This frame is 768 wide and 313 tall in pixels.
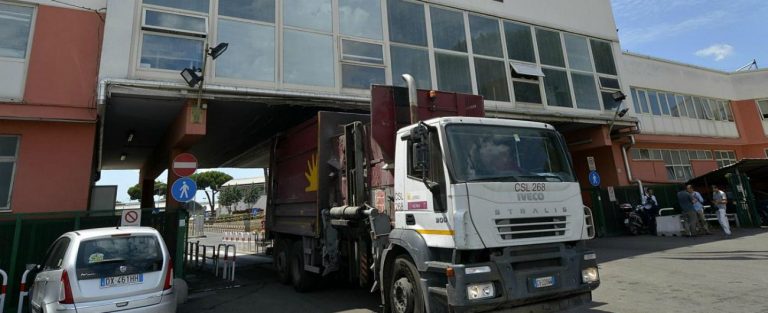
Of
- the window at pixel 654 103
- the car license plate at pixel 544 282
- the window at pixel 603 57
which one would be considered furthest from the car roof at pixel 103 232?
the window at pixel 654 103

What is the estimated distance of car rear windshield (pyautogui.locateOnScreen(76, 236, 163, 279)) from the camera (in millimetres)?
5324

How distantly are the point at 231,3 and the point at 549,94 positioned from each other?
1025cm

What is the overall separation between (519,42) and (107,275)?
1314 cm

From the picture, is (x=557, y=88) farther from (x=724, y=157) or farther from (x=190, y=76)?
(x=724, y=157)

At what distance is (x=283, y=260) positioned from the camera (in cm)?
961

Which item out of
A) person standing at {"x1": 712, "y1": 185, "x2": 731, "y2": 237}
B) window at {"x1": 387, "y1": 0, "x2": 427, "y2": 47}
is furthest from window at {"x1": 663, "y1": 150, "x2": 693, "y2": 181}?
window at {"x1": 387, "y1": 0, "x2": 427, "y2": 47}

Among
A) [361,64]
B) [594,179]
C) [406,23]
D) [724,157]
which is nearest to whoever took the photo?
[361,64]

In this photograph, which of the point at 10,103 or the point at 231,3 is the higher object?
the point at 231,3

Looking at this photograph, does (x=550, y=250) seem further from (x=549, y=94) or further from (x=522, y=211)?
(x=549, y=94)

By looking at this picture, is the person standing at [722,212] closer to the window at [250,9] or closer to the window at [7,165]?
the window at [250,9]

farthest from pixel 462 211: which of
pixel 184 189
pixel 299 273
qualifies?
pixel 184 189

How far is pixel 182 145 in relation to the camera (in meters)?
10.5

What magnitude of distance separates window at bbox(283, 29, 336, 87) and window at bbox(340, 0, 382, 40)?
0.82m

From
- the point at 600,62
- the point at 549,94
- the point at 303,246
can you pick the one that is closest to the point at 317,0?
the point at 303,246
